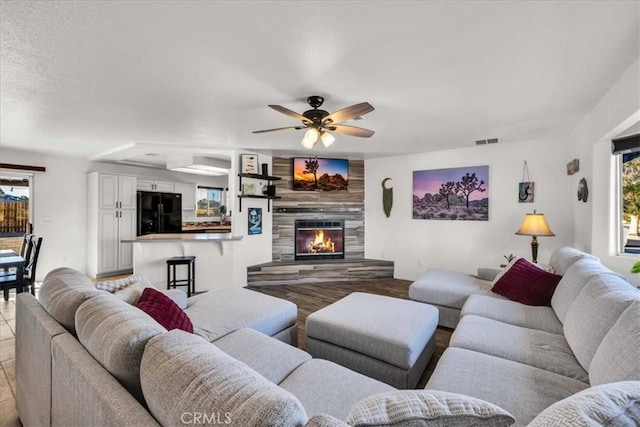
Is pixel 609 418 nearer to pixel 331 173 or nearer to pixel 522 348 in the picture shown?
pixel 522 348

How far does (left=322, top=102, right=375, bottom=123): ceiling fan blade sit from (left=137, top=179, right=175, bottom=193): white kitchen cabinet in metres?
5.05

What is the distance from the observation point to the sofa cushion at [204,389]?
626mm

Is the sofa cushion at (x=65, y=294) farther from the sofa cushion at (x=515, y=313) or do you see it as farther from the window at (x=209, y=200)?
the window at (x=209, y=200)

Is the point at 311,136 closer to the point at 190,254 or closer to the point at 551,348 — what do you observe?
the point at 551,348

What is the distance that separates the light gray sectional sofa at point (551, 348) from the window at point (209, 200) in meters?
6.42

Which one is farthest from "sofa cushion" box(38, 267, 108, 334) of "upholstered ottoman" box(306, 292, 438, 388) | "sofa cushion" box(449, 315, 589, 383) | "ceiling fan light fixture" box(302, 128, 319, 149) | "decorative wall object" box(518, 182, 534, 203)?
"decorative wall object" box(518, 182, 534, 203)

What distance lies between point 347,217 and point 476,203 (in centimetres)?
220

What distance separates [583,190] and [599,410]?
3.44 metres

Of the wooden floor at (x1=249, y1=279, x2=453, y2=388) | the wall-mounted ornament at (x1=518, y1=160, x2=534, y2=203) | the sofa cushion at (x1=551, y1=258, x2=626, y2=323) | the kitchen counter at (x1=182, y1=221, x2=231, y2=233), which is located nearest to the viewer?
the sofa cushion at (x1=551, y1=258, x2=626, y2=323)

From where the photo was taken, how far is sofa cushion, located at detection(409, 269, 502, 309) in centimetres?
285

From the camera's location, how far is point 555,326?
2025 mm

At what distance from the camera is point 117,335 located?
953 millimetres

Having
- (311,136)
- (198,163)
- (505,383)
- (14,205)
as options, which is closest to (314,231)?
(198,163)

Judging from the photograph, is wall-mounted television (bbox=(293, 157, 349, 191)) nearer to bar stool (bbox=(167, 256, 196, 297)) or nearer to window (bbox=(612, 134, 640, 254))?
bar stool (bbox=(167, 256, 196, 297))
